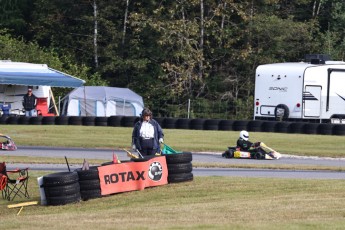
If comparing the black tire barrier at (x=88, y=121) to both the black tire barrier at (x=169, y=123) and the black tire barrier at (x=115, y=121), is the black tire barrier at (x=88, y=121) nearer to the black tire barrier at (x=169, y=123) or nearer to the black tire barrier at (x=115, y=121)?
the black tire barrier at (x=115, y=121)

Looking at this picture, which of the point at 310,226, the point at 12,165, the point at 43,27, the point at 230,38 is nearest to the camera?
the point at 310,226

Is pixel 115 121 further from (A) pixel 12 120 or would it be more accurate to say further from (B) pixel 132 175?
(B) pixel 132 175

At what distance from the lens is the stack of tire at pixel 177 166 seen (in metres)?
18.6

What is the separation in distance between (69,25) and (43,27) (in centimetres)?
138

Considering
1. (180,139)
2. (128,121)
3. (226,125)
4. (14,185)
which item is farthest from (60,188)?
(128,121)

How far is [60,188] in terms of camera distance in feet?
54.3

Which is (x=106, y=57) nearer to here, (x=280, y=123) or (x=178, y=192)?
(x=280, y=123)

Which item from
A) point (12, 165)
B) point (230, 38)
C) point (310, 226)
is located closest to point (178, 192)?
point (310, 226)

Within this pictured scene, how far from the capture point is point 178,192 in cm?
1764

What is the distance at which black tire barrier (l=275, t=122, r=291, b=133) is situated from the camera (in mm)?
33500

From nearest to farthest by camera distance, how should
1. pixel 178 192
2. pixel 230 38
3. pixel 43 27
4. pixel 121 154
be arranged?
pixel 178 192 < pixel 121 154 < pixel 230 38 < pixel 43 27

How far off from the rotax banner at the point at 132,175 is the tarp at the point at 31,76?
793 inches

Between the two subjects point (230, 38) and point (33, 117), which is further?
point (230, 38)

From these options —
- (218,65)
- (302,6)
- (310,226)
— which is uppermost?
(302,6)
